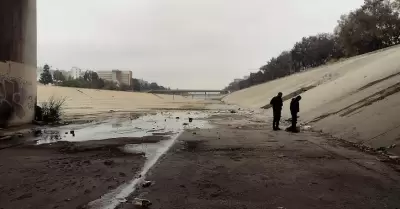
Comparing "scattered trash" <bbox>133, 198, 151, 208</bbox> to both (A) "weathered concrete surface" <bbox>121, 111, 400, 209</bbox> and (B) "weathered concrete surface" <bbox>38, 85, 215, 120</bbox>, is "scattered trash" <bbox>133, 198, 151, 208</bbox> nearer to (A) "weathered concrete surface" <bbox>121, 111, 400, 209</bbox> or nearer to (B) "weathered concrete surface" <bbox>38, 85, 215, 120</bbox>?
(A) "weathered concrete surface" <bbox>121, 111, 400, 209</bbox>

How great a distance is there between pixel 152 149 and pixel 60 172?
144 inches

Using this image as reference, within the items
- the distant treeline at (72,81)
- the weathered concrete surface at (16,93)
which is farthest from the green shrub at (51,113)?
the distant treeline at (72,81)

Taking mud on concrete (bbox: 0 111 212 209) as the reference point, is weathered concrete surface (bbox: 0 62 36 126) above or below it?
above

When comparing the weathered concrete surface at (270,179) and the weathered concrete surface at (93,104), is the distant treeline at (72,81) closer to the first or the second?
the weathered concrete surface at (93,104)

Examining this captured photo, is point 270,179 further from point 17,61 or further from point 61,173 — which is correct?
point 17,61

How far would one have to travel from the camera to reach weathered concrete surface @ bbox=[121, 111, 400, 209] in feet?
19.4

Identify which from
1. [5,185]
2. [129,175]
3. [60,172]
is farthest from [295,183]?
[5,185]

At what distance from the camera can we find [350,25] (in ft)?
237

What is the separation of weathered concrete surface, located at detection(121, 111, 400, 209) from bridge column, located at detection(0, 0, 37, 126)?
996 cm

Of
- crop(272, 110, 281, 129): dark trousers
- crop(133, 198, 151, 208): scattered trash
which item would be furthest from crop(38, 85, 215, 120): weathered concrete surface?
crop(133, 198, 151, 208): scattered trash

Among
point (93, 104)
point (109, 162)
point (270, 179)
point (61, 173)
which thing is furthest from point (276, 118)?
point (93, 104)

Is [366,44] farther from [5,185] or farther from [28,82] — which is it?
[5,185]


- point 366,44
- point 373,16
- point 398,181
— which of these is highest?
point 373,16

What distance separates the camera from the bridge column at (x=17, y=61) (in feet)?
57.0
